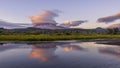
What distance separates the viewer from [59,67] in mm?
16766

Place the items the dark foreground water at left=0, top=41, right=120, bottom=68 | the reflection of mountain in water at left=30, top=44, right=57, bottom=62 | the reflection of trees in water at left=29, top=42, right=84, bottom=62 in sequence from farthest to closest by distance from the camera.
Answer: the reflection of trees in water at left=29, top=42, right=84, bottom=62 < the reflection of mountain in water at left=30, top=44, right=57, bottom=62 < the dark foreground water at left=0, top=41, right=120, bottom=68

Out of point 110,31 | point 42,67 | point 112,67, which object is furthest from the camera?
point 110,31

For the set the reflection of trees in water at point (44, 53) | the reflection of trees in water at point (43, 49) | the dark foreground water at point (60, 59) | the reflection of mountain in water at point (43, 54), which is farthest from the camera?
the reflection of trees in water at point (43, 49)

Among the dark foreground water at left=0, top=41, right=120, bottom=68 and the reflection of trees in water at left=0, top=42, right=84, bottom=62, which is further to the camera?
the reflection of trees in water at left=0, top=42, right=84, bottom=62

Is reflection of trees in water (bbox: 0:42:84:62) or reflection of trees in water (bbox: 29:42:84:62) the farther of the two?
reflection of trees in water (bbox: 0:42:84:62)

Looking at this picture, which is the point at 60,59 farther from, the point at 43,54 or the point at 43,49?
the point at 43,49

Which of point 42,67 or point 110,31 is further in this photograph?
point 110,31

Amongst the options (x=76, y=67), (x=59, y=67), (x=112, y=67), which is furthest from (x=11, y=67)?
(x=112, y=67)

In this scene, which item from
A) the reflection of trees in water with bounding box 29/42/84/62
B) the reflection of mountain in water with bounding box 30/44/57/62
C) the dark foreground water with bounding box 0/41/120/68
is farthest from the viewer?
the reflection of trees in water with bounding box 29/42/84/62

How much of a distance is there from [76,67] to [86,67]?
2.85 ft

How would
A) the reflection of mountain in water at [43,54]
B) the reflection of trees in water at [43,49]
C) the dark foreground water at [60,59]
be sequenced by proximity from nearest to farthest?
the dark foreground water at [60,59], the reflection of mountain in water at [43,54], the reflection of trees in water at [43,49]

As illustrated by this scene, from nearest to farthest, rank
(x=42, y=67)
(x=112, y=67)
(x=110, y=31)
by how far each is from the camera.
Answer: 1. (x=112, y=67)
2. (x=42, y=67)
3. (x=110, y=31)

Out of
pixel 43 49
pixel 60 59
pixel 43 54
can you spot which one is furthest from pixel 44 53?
pixel 60 59

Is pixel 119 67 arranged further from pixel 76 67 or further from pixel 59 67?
pixel 59 67
